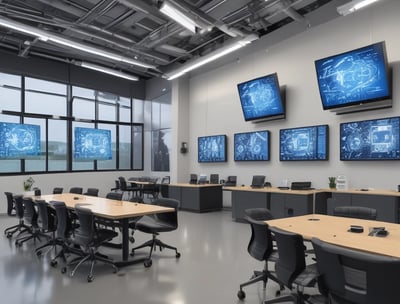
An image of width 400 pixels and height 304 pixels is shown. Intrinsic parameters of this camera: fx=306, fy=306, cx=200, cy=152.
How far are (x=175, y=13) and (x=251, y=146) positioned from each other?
425cm

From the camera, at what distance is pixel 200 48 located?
31.0ft

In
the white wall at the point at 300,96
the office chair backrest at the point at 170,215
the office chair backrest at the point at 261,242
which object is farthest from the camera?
the white wall at the point at 300,96

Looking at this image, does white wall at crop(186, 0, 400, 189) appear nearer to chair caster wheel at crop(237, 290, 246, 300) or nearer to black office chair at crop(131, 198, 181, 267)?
black office chair at crop(131, 198, 181, 267)

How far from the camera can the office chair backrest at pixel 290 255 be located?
7.86 ft

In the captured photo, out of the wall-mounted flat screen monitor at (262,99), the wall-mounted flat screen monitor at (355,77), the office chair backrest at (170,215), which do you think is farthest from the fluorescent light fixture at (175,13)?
the office chair backrest at (170,215)

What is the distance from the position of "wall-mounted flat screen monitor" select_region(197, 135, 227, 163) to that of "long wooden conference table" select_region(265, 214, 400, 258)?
5852mm

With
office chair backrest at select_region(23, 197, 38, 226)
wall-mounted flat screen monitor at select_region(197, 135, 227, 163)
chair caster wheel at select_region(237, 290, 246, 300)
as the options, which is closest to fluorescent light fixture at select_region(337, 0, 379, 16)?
chair caster wheel at select_region(237, 290, 246, 300)

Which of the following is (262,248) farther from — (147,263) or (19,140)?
(19,140)

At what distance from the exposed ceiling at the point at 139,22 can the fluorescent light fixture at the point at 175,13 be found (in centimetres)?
13

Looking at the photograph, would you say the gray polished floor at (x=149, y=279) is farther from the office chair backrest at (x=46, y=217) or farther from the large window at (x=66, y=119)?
the large window at (x=66, y=119)

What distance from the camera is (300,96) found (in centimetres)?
739

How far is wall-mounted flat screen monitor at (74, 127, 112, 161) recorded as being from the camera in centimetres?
1056

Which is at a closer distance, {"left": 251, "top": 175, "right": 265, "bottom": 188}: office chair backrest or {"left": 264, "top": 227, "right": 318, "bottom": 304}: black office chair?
{"left": 264, "top": 227, "right": 318, "bottom": 304}: black office chair

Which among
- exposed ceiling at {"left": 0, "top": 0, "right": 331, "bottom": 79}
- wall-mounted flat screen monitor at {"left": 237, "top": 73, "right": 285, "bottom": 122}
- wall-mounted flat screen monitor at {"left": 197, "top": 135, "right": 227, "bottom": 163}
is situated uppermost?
exposed ceiling at {"left": 0, "top": 0, "right": 331, "bottom": 79}
